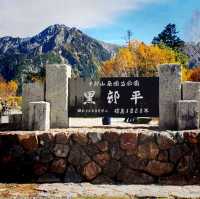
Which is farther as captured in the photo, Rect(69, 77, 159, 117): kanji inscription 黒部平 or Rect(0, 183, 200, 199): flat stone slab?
Rect(69, 77, 159, 117): kanji inscription 黒部平

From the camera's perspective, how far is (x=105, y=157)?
395 inches

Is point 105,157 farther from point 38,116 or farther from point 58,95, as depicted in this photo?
point 58,95

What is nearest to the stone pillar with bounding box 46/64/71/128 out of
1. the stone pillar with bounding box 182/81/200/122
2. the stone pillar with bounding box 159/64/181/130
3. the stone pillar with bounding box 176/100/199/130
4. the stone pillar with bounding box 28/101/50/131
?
the stone pillar with bounding box 28/101/50/131

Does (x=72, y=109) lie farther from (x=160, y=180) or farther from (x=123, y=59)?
(x=123, y=59)

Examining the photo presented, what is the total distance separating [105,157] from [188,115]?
2409mm

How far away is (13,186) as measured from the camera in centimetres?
948

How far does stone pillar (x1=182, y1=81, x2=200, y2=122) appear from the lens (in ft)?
36.8

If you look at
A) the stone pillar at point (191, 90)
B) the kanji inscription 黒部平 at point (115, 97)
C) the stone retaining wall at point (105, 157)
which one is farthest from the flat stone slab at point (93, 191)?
the stone pillar at point (191, 90)

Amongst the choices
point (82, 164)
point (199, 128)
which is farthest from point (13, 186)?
point (199, 128)

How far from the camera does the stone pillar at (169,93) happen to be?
37.2ft

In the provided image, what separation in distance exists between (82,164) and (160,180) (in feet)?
6.01

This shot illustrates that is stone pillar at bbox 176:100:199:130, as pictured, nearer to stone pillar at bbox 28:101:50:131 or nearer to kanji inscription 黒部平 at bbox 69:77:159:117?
kanji inscription 黒部平 at bbox 69:77:159:117

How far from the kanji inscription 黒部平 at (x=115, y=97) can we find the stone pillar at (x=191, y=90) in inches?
28.1

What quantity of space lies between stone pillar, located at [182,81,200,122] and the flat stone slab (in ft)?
9.15
